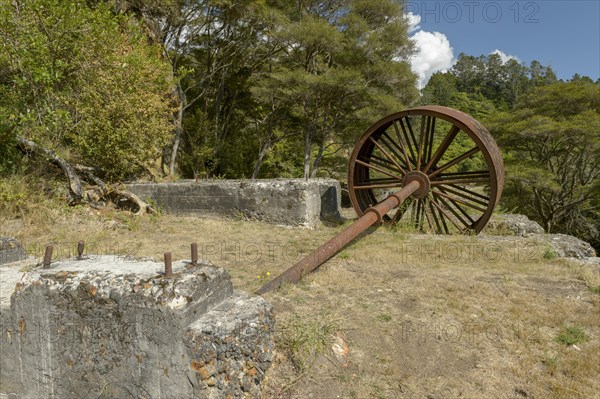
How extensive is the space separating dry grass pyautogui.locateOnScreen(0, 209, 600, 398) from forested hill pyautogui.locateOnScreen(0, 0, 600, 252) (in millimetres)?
3319

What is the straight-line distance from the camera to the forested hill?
8.98 m

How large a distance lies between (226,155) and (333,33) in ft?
23.9

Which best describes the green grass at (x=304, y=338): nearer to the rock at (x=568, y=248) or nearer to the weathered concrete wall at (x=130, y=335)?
the weathered concrete wall at (x=130, y=335)

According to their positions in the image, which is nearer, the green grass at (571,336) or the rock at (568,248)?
the green grass at (571,336)

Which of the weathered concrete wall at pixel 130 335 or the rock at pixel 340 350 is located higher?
the weathered concrete wall at pixel 130 335

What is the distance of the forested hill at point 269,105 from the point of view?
8.98 meters

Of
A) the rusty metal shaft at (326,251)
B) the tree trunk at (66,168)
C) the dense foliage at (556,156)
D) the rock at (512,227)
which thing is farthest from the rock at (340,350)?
the dense foliage at (556,156)

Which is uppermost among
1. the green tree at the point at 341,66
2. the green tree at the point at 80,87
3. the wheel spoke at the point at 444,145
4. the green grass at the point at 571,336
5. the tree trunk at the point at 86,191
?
the green tree at the point at 341,66

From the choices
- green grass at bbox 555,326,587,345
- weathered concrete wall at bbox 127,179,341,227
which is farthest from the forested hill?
green grass at bbox 555,326,587,345

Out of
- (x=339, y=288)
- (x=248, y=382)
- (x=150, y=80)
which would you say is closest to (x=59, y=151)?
(x=150, y=80)

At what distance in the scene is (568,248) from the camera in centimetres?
591

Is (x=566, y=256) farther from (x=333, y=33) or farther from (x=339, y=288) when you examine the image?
(x=333, y=33)

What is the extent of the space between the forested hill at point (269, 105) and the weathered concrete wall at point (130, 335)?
19.2 ft

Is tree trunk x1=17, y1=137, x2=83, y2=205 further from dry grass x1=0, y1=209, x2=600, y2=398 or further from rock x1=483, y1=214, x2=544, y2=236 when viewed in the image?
rock x1=483, y1=214, x2=544, y2=236
